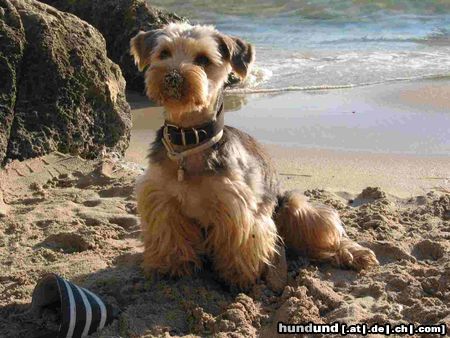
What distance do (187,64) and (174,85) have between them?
0.22m

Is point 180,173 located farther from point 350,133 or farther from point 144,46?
point 350,133

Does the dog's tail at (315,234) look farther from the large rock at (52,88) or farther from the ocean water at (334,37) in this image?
the ocean water at (334,37)

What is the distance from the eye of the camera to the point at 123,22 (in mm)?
12250

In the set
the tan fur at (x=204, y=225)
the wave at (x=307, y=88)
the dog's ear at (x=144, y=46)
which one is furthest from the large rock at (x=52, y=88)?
the wave at (x=307, y=88)

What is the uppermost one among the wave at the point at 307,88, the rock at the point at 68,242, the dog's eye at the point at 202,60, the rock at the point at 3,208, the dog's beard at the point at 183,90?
the dog's eye at the point at 202,60

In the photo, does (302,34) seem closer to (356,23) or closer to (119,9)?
(356,23)

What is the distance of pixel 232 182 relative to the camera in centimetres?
474

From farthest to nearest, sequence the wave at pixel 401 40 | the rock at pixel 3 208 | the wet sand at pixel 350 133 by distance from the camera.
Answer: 1. the wave at pixel 401 40
2. the wet sand at pixel 350 133
3. the rock at pixel 3 208

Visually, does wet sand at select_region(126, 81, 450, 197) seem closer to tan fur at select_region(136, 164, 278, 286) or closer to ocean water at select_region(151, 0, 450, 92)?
ocean water at select_region(151, 0, 450, 92)

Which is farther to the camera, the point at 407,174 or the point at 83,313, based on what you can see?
the point at 407,174

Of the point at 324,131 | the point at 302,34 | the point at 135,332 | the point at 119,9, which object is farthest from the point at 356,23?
the point at 135,332

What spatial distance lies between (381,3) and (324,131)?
13.3 meters

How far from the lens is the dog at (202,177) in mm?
4652

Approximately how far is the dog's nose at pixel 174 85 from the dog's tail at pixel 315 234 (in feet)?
4.94
